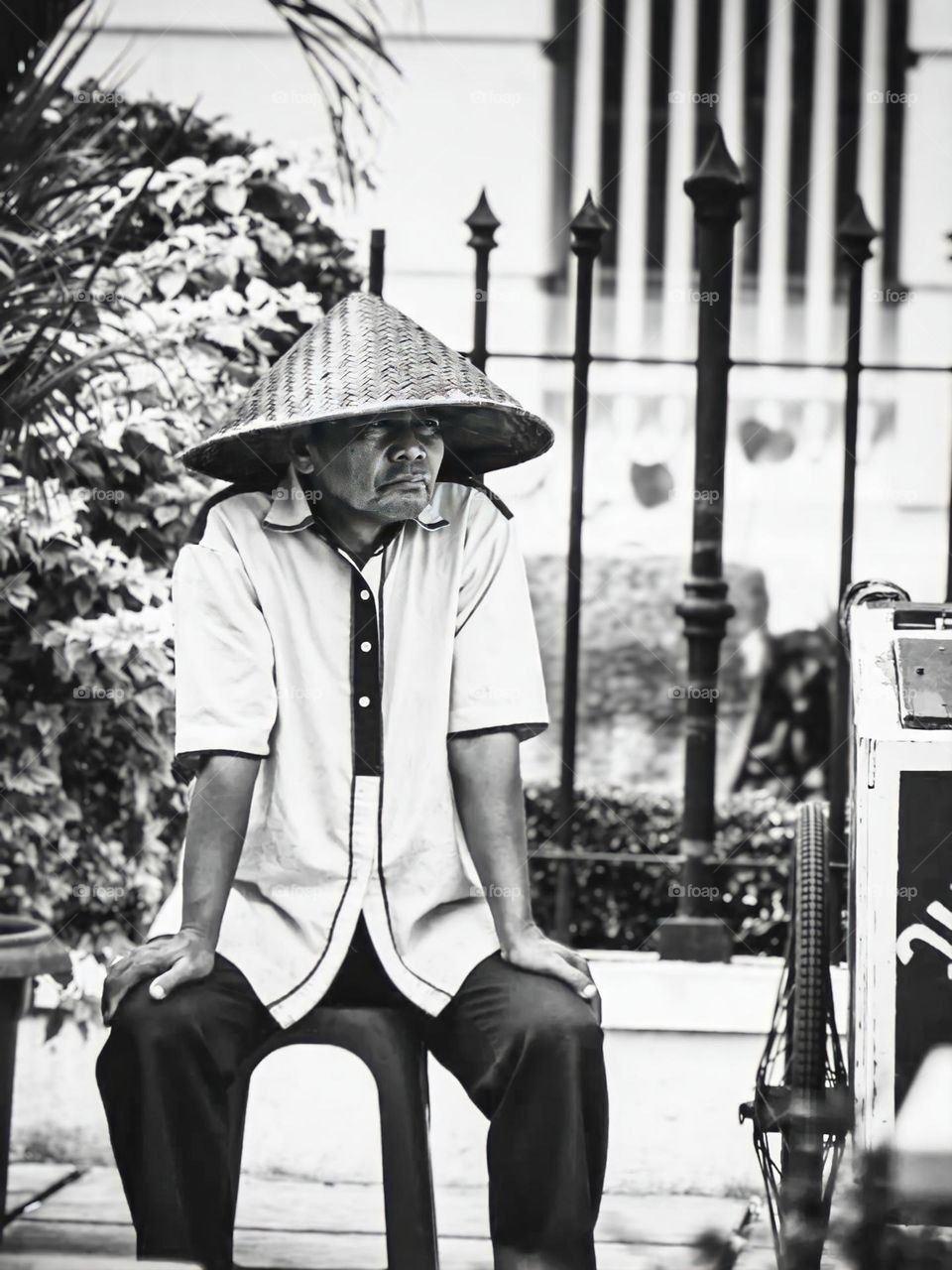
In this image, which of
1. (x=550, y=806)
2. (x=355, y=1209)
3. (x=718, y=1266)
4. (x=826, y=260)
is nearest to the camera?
(x=718, y=1266)

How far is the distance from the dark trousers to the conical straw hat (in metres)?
0.83

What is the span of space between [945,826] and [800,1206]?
1.09m

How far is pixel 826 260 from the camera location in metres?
9.05

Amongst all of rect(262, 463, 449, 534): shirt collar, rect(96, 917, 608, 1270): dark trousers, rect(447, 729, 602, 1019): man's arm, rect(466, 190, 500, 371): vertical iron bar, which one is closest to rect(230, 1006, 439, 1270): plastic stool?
rect(96, 917, 608, 1270): dark trousers

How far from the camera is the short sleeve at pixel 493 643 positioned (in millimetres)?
2574

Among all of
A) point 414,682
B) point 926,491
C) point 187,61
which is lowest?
point 414,682

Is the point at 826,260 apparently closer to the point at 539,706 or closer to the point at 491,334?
the point at 491,334

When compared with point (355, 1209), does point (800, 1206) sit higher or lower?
higher

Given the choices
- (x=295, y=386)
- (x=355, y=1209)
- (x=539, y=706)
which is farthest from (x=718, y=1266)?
(x=355, y=1209)

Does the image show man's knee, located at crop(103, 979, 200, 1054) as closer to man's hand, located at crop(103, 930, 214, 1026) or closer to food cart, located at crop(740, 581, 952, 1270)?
man's hand, located at crop(103, 930, 214, 1026)

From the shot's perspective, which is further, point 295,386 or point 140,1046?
point 295,386

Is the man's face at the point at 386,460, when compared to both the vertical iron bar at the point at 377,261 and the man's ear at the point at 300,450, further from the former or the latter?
the vertical iron bar at the point at 377,261

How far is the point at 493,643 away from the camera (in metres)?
2.60

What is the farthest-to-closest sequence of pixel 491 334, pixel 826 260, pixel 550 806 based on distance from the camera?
pixel 826 260
pixel 491 334
pixel 550 806
